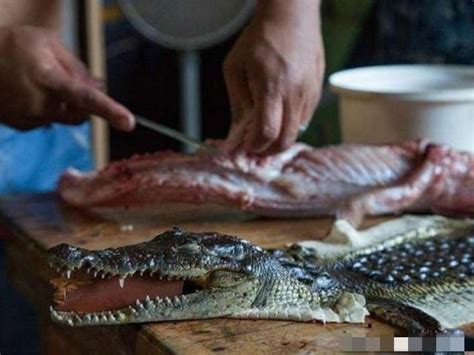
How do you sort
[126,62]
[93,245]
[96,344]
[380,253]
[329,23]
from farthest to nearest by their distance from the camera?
1. [126,62]
2. [329,23]
3. [93,245]
4. [380,253]
5. [96,344]

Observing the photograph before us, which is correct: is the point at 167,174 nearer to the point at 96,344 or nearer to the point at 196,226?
the point at 196,226

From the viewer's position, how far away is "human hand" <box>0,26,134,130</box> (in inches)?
77.6

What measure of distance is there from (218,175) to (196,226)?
0.38 feet

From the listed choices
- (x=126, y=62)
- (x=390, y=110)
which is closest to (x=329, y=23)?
(x=126, y=62)

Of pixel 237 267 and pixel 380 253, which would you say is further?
pixel 380 253

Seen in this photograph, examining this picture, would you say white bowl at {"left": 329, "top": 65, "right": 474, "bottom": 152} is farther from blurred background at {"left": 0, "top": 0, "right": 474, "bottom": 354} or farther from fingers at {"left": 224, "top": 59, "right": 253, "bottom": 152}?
blurred background at {"left": 0, "top": 0, "right": 474, "bottom": 354}

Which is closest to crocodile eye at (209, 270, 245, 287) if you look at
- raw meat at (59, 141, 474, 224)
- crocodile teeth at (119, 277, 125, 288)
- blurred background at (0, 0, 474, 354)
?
crocodile teeth at (119, 277, 125, 288)

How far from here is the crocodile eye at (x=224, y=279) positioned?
142cm

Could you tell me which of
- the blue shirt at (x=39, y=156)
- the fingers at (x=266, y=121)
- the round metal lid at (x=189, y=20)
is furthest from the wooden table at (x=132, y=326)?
the round metal lid at (x=189, y=20)

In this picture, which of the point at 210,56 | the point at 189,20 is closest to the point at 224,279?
the point at 189,20

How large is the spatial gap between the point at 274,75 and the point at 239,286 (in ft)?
2.09

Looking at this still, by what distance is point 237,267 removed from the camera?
1438 millimetres

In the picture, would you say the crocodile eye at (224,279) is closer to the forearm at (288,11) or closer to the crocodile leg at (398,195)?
the crocodile leg at (398,195)

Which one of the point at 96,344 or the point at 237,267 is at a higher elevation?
the point at 237,267
